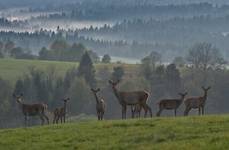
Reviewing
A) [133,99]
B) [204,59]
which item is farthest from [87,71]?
Result: [133,99]

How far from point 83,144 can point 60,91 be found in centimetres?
7262

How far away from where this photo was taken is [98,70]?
→ 113188 millimetres

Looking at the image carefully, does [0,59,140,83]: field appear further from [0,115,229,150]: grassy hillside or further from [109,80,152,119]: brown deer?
[0,115,229,150]: grassy hillside

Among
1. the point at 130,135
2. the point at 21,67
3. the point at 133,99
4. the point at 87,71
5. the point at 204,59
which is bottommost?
the point at 130,135

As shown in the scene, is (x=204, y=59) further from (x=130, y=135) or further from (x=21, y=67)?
(x=130, y=135)

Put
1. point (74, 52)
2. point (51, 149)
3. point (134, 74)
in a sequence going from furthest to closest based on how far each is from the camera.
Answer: point (74, 52)
point (134, 74)
point (51, 149)

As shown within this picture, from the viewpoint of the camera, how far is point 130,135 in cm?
→ 2112

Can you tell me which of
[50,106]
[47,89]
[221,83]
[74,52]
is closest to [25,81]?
[47,89]

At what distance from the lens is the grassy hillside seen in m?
18.9

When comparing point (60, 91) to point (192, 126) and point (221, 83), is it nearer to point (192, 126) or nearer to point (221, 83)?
point (221, 83)

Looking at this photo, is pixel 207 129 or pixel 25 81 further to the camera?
pixel 25 81

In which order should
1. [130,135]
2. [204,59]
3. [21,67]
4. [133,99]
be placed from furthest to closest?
[21,67] < [204,59] < [133,99] < [130,135]

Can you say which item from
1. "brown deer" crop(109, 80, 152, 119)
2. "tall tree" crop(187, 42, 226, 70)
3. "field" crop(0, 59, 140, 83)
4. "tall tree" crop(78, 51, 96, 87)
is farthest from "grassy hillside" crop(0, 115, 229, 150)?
"field" crop(0, 59, 140, 83)

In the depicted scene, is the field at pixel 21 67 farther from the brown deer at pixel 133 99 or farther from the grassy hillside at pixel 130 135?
the grassy hillside at pixel 130 135
